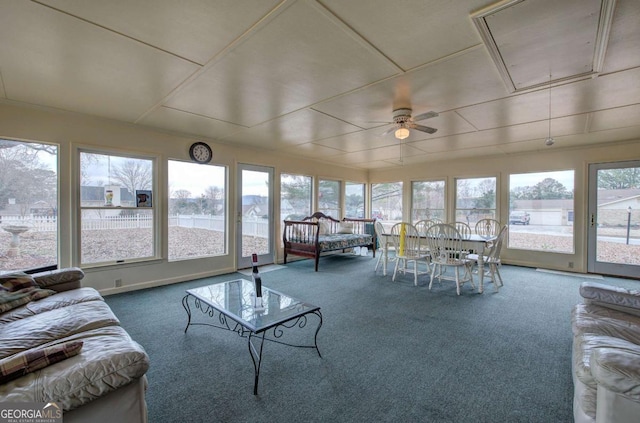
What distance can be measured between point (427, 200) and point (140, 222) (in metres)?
6.08

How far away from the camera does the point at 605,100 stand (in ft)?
9.46

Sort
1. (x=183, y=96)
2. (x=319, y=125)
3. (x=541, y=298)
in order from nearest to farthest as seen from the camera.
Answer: (x=183, y=96) < (x=541, y=298) < (x=319, y=125)

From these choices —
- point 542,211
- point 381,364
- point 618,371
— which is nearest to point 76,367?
point 381,364

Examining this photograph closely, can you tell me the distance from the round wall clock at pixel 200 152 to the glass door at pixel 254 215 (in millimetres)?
626

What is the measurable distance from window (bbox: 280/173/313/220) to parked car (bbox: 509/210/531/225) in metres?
4.30

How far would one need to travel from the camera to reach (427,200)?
A: 6980mm

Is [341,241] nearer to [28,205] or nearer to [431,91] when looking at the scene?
[431,91]

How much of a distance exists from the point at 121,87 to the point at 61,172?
1.57 metres

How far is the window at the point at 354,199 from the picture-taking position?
756cm

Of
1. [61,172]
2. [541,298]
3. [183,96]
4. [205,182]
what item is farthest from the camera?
[205,182]

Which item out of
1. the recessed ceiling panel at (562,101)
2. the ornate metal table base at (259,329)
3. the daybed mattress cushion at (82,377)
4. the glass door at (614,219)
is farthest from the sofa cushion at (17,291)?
the glass door at (614,219)

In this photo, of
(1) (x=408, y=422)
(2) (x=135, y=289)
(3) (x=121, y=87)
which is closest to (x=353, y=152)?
(3) (x=121, y=87)

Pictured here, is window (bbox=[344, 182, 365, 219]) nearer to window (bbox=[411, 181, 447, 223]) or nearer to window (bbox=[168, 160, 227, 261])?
window (bbox=[411, 181, 447, 223])

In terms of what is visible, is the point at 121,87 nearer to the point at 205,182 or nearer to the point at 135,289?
the point at 205,182
